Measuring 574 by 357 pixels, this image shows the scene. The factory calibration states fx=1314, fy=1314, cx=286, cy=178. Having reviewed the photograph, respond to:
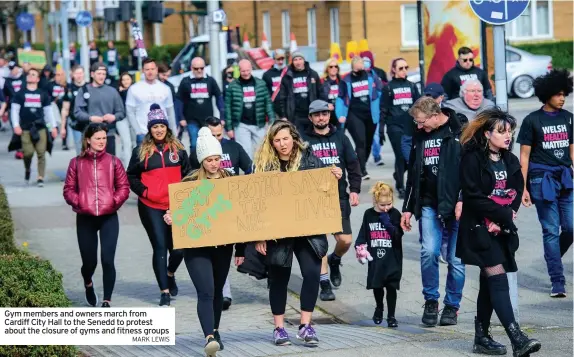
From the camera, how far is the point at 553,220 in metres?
11.6

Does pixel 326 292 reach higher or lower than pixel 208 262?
lower

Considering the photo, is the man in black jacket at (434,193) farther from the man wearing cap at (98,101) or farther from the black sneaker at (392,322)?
the man wearing cap at (98,101)

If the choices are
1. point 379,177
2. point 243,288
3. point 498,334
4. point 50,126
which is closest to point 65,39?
point 50,126

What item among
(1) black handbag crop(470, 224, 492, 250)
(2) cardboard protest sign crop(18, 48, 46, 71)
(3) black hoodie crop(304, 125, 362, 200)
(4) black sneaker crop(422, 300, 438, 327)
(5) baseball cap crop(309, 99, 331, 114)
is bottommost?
(4) black sneaker crop(422, 300, 438, 327)

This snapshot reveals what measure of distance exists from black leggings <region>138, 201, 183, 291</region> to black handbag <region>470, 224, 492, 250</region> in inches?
133

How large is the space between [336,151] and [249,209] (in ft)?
6.96

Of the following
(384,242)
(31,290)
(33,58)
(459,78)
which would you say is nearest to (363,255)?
(384,242)

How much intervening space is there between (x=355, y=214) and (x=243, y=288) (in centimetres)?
404

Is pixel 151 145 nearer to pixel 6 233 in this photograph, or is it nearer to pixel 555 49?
pixel 6 233

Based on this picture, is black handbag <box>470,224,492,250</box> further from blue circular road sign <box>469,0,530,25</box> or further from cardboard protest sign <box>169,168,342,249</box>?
blue circular road sign <box>469,0,530,25</box>

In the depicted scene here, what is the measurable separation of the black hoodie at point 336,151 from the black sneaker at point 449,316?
1.29 metres

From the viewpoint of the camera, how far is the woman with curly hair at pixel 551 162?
1127 cm

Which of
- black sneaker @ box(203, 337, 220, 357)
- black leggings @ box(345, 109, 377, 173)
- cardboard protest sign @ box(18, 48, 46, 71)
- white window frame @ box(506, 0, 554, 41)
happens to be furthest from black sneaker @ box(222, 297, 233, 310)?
white window frame @ box(506, 0, 554, 41)

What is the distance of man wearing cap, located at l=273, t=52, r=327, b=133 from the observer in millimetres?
18594
